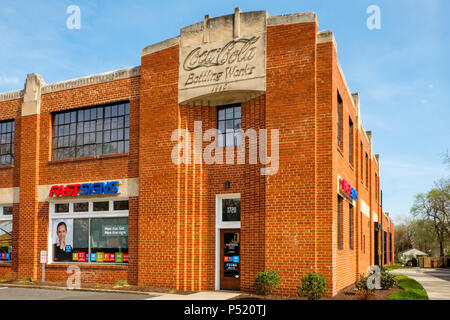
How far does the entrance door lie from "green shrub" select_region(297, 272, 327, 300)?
10.7 ft

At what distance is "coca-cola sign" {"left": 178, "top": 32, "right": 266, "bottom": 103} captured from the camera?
16.9 m

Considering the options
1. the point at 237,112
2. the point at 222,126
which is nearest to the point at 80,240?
the point at 222,126

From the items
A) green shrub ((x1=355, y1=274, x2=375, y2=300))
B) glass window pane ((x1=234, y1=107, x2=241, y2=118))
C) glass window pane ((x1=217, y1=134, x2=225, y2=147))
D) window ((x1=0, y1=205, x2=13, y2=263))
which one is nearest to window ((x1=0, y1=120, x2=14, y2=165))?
window ((x1=0, y1=205, x2=13, y2=263))

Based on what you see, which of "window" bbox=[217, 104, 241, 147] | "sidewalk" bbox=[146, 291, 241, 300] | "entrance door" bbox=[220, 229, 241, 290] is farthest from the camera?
"window" bbox=[217, 104, 241, 147]

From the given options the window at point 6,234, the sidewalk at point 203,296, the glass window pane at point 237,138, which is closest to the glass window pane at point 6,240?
the window at point 6,234

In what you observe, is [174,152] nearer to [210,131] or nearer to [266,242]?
[210,131]

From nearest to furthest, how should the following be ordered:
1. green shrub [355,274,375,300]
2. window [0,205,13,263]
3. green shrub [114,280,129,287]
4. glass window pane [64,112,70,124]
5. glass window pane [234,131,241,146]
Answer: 1. green shrub [355,274,375,300]
2. glass window pane [234,131,241,146]
3. green shrub [114,280,129,287]
4. glass window pane [64,112,70,124]
5. window [0,205,13,263]

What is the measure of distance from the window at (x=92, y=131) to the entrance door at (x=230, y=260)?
5.62 meters

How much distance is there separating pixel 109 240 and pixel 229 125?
6.81 meters

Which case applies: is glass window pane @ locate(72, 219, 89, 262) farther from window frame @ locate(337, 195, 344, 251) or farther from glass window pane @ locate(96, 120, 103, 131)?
window frame @ locate(337, 195, 344, 251)

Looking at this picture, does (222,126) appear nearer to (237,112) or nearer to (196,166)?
(237,112)

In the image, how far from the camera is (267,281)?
A: 1512 centimetres

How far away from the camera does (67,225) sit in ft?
68.4

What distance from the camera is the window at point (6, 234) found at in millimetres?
22359
